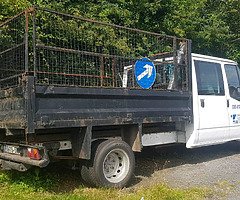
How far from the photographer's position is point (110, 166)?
18.5 ft

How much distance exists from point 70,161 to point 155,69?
2.36 metres

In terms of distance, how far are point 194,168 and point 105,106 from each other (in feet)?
8.82

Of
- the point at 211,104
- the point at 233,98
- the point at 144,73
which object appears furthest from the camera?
the point at 233,98

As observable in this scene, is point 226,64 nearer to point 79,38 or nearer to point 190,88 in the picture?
point 190,88

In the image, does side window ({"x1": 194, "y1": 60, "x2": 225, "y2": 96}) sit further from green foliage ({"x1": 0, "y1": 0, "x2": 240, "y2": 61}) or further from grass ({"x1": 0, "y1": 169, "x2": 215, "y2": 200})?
grass ({"x1": 0, "y1": 169, "x2": 215, "y2": 200})

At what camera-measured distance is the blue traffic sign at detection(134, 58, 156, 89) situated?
6.21m

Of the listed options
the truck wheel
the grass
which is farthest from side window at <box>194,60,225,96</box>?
the grass

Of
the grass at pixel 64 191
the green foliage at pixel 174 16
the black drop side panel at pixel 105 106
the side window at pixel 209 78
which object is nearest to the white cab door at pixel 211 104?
the side window at pixel 209 78

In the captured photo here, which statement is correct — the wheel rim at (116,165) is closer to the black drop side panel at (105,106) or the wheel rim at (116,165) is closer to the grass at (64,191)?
the grass at (64,191)

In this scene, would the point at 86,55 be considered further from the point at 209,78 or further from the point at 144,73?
the point at 209,78

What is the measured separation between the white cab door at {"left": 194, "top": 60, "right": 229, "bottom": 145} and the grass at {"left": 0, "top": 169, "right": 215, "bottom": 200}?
1.84 meters

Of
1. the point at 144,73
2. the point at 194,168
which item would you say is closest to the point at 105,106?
the point at 144,73

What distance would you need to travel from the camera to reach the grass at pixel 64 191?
4965 mm

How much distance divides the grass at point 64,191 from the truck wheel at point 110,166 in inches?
5.4
